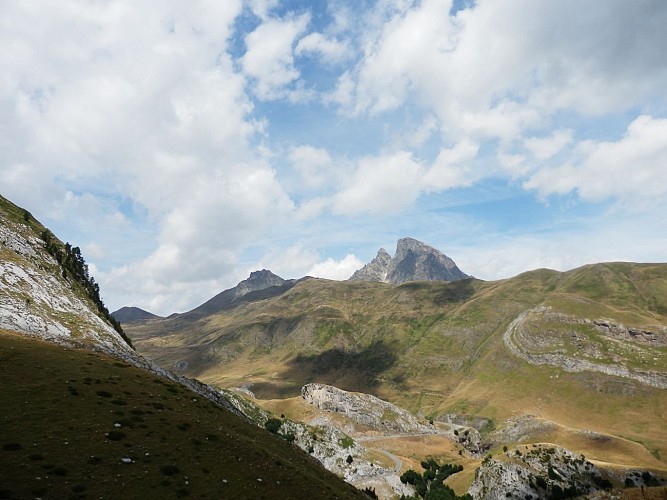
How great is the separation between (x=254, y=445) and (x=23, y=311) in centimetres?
5032

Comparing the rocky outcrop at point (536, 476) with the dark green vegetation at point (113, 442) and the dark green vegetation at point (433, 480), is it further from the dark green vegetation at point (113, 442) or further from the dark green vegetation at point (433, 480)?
the dark green vegetation at point (113, 442)

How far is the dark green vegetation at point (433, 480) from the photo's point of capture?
132 meters

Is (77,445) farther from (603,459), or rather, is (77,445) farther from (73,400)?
(603,459)

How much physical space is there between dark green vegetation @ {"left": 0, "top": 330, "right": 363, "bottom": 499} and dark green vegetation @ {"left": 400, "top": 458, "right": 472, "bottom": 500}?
299 ft

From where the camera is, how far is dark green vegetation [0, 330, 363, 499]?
33281 mm

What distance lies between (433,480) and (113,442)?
149759mm

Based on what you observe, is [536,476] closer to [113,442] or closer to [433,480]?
[433,480]

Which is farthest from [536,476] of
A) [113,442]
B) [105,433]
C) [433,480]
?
[105,433]

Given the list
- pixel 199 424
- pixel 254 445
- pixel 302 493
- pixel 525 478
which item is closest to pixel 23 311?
pixel 199 424

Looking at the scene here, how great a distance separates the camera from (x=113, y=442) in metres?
39.8

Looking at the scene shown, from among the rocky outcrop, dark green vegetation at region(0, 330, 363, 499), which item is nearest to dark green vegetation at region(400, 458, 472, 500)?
the rocky outcrop

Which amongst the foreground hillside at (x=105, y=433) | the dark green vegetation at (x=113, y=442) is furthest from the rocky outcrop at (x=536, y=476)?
the dark green vegetation at (x=113, y=442)

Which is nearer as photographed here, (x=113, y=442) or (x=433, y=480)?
(x=113, y=442)

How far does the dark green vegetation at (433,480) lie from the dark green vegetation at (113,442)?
9103 cm
